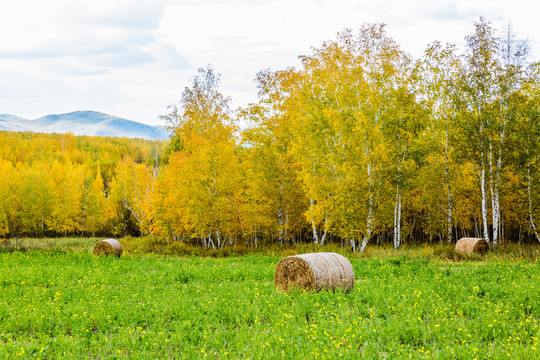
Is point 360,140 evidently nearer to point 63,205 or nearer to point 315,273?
point 315,273

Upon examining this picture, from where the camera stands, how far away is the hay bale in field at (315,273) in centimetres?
1261

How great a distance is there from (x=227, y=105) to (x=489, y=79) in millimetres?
22953

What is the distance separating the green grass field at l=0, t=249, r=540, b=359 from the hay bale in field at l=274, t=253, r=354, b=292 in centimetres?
56

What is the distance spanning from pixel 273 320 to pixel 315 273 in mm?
3603

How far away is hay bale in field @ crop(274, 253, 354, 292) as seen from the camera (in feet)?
41.4

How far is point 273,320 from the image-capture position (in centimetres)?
928

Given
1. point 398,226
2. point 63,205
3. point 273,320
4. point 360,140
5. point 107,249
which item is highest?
point 360,140

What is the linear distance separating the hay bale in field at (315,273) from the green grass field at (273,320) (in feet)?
1.85

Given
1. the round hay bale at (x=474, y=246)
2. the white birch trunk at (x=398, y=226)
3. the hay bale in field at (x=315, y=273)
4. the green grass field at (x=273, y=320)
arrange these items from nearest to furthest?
the green grass field at (x=273, y=320) → the hay bale in field at (x=315, y=273) → the round hay bale at (x=474, y=246) → the white birch trunk at (x=398, y=226)

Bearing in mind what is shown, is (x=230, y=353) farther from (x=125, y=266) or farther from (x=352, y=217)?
(x=352, y=217)

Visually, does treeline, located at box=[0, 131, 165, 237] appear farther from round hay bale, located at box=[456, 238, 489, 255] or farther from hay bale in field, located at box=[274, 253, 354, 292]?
hay bale in field, located at box=[274, 253, 354, 292]

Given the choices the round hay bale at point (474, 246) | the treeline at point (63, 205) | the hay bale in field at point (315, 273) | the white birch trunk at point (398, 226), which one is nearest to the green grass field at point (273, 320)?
the hay bale in field at point (315, 273)

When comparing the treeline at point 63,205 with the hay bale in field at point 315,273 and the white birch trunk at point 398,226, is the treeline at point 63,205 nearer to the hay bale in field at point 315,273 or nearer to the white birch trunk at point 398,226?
the white birch trunk at point 398,226

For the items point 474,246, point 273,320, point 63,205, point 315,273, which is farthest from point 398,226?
point 63,205
